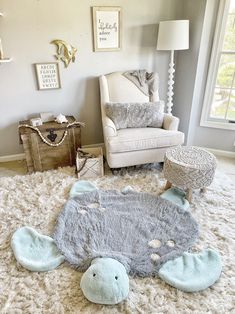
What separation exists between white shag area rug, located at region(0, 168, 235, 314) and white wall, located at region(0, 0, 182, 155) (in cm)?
79

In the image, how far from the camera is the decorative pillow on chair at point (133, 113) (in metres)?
2.49

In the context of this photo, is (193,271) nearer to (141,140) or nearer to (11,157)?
(141,140)

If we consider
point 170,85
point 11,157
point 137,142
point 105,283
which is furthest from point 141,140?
point 11,157

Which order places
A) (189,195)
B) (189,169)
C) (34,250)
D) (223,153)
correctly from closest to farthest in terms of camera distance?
(34,250)
(189,169)
(189,195)
(223,153)

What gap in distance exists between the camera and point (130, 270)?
1.48 metres

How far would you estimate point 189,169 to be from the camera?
1924mm

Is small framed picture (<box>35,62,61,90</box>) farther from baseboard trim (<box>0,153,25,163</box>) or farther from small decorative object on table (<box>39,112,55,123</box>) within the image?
baseboard trim (<box>0,153,25,163</box>)

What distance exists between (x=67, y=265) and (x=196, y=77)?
7.71 feet

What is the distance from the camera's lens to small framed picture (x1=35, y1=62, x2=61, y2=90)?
256cm

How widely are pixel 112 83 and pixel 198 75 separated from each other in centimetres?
99

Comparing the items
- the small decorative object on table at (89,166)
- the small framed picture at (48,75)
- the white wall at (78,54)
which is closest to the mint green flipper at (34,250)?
the small decorative object on table at (89,166)

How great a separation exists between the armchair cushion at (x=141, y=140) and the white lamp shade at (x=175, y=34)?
0.90 metres

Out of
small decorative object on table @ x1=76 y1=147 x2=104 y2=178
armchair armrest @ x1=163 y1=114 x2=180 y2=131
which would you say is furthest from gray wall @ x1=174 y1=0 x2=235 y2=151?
small decorative object on table @ x1=76 y1=147 x2=104 y2=178

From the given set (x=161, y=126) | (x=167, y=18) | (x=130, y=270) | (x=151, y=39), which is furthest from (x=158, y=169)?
(x=167, y=18)
